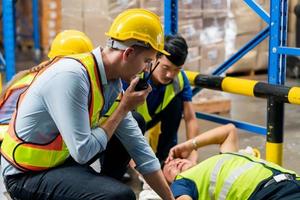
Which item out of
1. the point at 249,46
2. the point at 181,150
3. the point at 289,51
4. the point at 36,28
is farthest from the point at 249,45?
the point at 36,28

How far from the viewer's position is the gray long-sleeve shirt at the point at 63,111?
207cm

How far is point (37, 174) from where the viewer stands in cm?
224

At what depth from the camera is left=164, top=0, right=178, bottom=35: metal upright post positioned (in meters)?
3.98

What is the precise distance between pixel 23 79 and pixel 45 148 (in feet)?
Answer: 2.89

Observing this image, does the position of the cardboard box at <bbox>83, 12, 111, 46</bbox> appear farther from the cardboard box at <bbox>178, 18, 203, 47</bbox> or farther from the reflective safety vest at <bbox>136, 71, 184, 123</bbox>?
the reflective safety vest at <bbox>136, 71, 184, 123</bbox>

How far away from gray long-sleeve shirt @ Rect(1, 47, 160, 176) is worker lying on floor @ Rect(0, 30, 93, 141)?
1.95 feet

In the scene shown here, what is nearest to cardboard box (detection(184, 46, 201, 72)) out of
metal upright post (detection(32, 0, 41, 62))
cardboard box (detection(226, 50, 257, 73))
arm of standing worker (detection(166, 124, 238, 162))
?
cardboard box (detection(226, 50, 257, 73))

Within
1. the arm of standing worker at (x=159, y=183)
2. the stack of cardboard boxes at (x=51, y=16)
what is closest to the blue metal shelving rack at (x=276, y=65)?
the arm of standing worker at (x=159, y=183)

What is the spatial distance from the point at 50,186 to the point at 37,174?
89 millimetres

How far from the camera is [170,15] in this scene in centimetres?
400

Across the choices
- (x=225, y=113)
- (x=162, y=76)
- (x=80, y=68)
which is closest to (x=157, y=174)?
(x=80, y=68)

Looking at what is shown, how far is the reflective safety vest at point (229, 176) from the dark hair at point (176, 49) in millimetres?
1001

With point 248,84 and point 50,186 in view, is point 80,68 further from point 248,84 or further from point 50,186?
point 248,84

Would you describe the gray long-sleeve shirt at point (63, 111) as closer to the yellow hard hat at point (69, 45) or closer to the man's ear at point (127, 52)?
the man's ear at point (127, 52)
